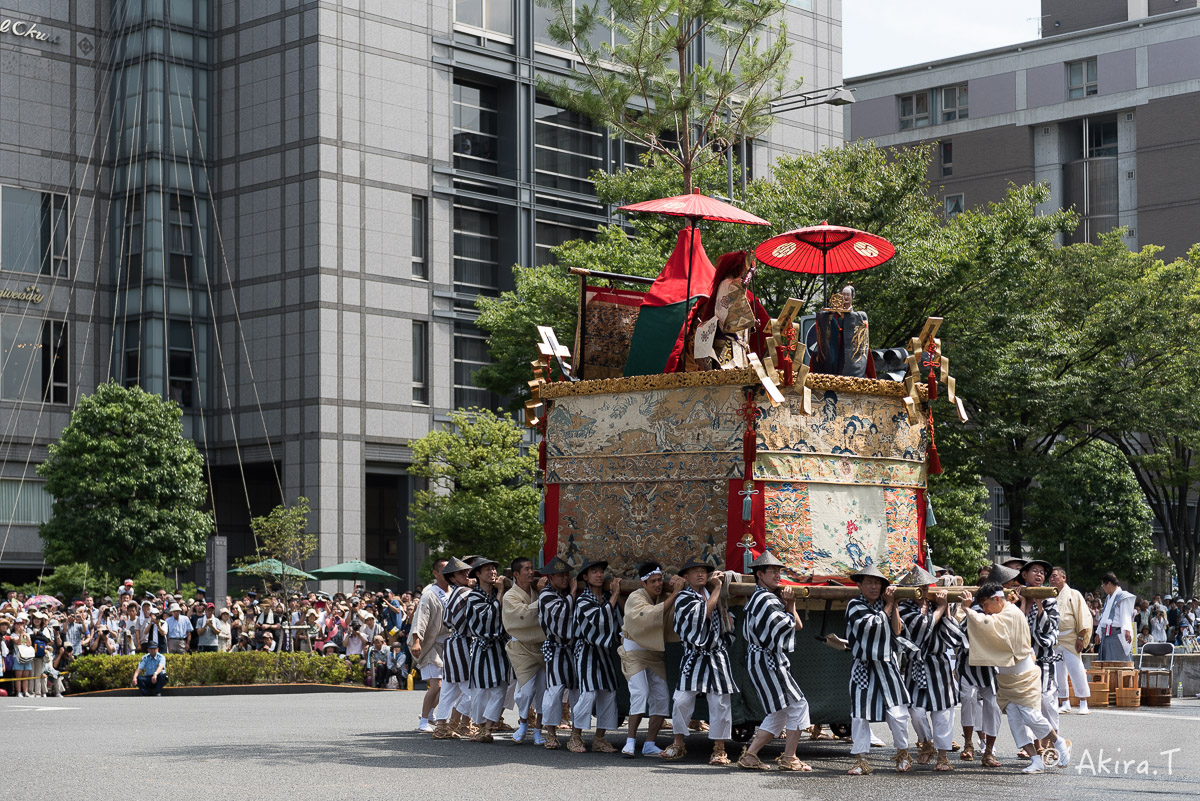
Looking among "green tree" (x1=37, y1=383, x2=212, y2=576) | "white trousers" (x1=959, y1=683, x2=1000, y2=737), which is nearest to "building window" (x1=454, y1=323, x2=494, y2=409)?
"green tree" (x1=37, y1=383, x2=212, y2=576)

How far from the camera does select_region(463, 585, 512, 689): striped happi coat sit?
15.8m

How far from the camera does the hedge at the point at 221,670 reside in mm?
27031

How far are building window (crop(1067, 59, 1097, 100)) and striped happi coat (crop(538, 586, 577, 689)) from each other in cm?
6313

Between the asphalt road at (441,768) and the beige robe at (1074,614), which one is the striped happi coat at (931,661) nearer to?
the asphalt road at (441,768)

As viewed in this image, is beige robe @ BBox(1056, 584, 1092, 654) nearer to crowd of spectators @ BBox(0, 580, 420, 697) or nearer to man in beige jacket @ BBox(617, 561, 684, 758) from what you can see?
man in beige jacket @ BBox(617, 561, 684, 758)

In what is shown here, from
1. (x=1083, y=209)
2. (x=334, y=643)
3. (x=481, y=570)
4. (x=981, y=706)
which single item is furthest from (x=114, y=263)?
(x=1083, y=209)

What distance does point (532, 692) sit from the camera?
15797 millimetres

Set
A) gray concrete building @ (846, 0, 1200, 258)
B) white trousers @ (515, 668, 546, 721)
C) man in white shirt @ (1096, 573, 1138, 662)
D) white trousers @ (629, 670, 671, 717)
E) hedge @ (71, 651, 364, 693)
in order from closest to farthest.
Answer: white trousers @ (629, 670, 671, 717), white trousers @ (515, 668, 546, 721), man in white shirt @ (1096, 573, 1138, 662), hedge @ (71, 651, 364, 693), gray concrete building @ (846, 0, 1200, 258)

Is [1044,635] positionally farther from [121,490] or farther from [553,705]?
[121,490]

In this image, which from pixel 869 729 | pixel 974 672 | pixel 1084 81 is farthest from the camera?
pixel 1084 81

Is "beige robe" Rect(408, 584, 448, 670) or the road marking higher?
"beige robe" Rect(408, 584, 448, 670)

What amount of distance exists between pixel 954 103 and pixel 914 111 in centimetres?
227

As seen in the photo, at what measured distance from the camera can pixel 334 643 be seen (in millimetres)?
30531

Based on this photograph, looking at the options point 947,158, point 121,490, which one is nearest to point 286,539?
point 121,490
